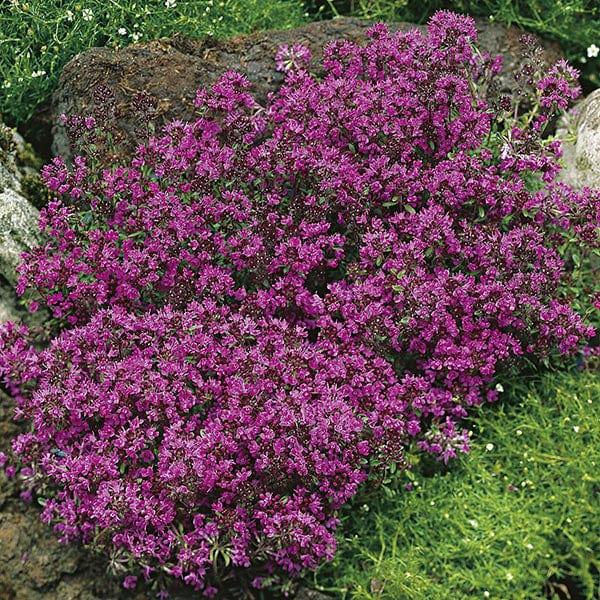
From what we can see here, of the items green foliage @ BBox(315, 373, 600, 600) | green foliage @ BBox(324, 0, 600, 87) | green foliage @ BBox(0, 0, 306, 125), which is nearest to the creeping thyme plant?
green foliage @ BBox(315, 373, 600, 600)

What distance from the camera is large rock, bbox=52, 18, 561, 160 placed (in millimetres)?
4859

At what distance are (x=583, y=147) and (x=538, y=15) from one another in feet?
4.32

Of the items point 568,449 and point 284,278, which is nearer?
point 568,449

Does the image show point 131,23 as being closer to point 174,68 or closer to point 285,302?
point 174,68

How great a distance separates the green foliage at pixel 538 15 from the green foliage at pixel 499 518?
2.65 metres

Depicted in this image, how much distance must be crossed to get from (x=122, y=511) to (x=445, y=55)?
9.09ft

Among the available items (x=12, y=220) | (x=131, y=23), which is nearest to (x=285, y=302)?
(x=12, y=220)

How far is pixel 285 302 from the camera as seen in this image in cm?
417

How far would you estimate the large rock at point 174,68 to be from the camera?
Result: 486 cm

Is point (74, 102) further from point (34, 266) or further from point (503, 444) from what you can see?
point (503, 444)

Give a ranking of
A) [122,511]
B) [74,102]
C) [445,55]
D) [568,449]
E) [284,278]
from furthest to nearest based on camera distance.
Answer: [74,102]
[445,55]
[284,278]
[568,449]
[122,511]

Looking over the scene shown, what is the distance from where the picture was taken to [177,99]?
4.89m

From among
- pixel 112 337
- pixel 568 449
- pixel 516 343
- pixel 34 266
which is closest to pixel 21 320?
pixel 34 266

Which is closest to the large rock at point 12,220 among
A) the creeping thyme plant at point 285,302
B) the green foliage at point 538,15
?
the creeping thyme plant at point 285,302
